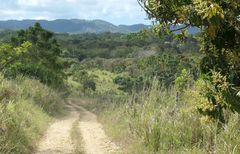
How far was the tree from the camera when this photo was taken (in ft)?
14.6

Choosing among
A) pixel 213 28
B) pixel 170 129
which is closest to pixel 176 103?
pixel 170 129

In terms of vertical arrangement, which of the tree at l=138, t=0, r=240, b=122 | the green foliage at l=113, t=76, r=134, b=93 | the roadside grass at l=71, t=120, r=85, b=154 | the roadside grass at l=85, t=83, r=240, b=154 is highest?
the tree at l=138, t=0, r=240, b=122

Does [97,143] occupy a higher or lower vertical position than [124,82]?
higher

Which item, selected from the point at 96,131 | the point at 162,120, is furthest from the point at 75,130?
the point at 162,120

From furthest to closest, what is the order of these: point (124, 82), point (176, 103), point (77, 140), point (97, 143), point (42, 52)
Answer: point (124, 82)
point (42, 52)
point (77, 140)
point (97, 143)
point (176, 103)

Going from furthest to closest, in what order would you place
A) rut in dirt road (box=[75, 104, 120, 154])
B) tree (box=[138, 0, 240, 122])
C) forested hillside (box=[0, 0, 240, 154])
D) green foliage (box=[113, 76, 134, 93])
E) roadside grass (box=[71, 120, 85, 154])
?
green foliage (box=[113, 76, 134, 93]) → rut in dirt road (box=[75, 104, 120, 154]) → roadside grass (box=[71, 120, 85, 154]) → forested hillside (box=[0, 0, 240, 154]) → tree (box=[138, 0, 240, 122])

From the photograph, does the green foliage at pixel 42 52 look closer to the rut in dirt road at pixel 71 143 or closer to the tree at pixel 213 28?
the rut in dirt road at pixel 71 143

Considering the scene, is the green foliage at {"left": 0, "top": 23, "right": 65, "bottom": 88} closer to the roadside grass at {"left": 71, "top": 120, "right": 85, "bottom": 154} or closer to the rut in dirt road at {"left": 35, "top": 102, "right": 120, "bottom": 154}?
the roadside grass at {"left": 71, "top": 120, "right": 85, "bottom": 154}

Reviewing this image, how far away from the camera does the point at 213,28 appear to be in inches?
183

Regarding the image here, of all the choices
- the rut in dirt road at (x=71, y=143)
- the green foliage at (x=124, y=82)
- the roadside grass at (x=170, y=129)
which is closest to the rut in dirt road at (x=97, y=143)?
the rut in dirt road at (x=71, y=143)

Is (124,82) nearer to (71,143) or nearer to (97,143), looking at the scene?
(97,143)

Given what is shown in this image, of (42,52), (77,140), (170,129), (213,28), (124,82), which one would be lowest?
(124,82)

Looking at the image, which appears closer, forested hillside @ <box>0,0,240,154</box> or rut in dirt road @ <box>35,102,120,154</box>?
forested hillside @ <box>0,0,240,154</box>

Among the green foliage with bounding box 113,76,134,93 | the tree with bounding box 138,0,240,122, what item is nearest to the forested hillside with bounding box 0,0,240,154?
the tree with bounding box 138,0,240,122
